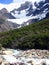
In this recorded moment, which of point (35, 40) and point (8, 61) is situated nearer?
point (8, 61)

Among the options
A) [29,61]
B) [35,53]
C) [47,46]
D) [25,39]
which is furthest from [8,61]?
[25,39]

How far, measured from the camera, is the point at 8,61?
4106 cm

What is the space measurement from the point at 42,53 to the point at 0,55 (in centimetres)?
673

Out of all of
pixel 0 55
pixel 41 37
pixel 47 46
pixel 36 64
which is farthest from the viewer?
pixel 41 37

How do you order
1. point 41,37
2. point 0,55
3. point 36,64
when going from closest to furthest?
1. point 36,64
2. point 0,55
3. point 41,37

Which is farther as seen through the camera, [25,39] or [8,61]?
[25,39]

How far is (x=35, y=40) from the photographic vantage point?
59.8 metres

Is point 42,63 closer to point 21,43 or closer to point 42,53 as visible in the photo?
point 42,53

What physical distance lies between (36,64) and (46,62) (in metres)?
1.97

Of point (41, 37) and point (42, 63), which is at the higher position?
point (41, 37)

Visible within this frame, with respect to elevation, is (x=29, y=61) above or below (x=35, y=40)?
below

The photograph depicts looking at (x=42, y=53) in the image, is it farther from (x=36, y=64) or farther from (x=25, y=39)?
(x=25, y=39)

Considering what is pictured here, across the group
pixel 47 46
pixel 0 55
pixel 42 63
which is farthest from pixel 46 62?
pixel 47 46

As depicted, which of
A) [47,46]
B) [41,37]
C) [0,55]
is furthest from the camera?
[41,37]
